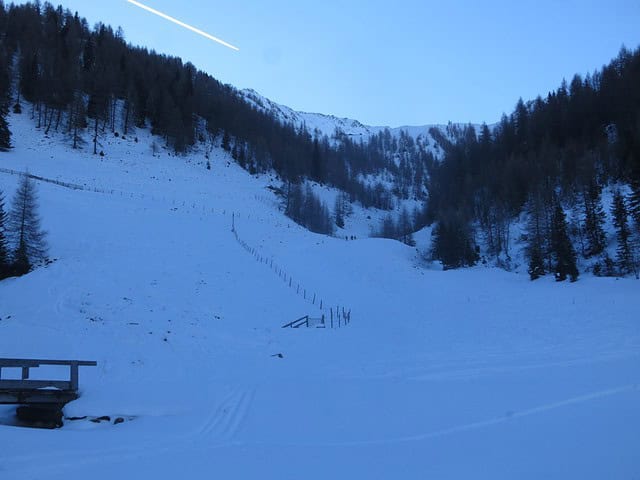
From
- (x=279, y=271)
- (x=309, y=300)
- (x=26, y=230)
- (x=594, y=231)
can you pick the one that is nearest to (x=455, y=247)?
(x=594, y=231)

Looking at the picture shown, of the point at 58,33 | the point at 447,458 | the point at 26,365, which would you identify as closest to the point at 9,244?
the point at 26,365

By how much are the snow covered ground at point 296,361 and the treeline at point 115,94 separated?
38494mm

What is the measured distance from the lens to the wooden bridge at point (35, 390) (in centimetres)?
1068

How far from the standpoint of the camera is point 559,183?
67.2m

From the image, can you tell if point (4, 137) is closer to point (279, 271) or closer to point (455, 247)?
point (279, 271)

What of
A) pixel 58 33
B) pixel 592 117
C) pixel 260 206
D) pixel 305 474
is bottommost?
pixel 305 474

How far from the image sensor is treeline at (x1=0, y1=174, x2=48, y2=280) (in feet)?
75.3

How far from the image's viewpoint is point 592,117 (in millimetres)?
78938

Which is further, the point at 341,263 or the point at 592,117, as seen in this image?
the point at 592,117

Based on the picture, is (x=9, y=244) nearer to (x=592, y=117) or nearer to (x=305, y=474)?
(x=305, y=474)

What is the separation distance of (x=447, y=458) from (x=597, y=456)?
7.36 feet

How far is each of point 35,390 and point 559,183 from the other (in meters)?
76.0

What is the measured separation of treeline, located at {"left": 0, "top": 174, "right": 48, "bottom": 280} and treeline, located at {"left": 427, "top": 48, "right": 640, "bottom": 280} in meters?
44.4

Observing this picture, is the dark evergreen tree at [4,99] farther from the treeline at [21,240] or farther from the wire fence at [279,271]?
the treeline at [21,240]
